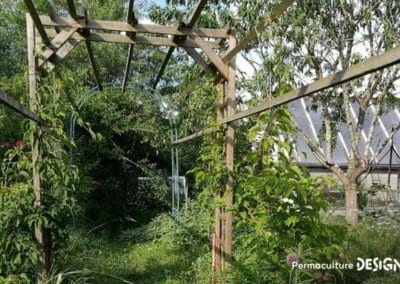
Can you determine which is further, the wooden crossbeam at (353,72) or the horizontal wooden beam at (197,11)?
the horizontal wooden beam at (197,11)

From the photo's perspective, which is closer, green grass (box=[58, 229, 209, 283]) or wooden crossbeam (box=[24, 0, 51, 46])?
wooden crossbeam (box=[24, 0, 51, 46])

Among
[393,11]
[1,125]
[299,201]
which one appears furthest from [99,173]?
[299,201]

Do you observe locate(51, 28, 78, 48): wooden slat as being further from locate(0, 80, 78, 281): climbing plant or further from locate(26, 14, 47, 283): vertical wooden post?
locate(0, 80, 78, 281): climbing plant

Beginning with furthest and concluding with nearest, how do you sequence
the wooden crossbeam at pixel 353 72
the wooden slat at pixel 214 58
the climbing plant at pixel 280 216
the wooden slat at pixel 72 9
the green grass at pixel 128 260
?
the green grass at pixel 128 260, the wooden slat at pixel 214 58, the wooden slat at pixel 72 9, the climbing plant at pixel 280 216, the wooden crossbeam at pixel 353 72

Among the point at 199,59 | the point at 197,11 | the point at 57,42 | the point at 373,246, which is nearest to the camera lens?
the point at 197,11

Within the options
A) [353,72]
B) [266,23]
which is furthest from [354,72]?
[266,23]

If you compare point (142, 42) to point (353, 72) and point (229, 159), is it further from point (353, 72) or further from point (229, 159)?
point (353, 72)

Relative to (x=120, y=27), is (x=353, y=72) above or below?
below

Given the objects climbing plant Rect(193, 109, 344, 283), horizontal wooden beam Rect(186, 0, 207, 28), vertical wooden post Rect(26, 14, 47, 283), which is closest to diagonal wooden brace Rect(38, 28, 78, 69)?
vertical wooden post Rect(26, 14, 47, 283)

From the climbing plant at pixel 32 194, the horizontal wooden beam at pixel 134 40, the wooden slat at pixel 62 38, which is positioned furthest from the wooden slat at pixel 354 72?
the wooden slat at pixel 62 38

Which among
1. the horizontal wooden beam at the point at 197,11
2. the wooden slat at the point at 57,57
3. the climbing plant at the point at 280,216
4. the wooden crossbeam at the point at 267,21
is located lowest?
the climbing plant at the point at 280,216

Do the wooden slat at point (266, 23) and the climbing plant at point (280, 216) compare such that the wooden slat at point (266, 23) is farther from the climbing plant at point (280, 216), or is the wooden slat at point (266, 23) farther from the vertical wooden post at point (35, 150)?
the vertical wooden post at point (35, 150)

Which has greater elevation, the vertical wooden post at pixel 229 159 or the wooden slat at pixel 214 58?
the wooden slat at pixel 214 58

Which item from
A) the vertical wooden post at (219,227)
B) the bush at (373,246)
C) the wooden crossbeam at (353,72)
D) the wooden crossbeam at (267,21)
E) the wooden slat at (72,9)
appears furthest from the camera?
the vertical wooden post at (219,227)
